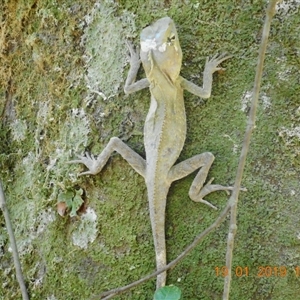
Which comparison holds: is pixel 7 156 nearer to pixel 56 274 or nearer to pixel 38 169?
pixel 38 169

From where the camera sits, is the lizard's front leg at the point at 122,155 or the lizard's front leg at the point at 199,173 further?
the lizard's front leg at the point at 122,155

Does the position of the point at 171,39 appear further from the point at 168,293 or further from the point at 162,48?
the point at 168,293

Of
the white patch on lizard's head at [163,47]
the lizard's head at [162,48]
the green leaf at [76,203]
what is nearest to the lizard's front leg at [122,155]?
the green leaf at [76,203]

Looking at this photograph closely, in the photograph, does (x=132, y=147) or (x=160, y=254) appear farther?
(x=132, y=147)

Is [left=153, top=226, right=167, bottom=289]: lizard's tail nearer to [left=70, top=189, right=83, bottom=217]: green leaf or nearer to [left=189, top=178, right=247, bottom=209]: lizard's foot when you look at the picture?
[left=189, top=178, right=247, bottom=209]: lizard's foot

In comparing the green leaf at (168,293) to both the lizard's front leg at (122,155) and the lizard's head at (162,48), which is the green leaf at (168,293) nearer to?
the lizard's front leg at (122,155)

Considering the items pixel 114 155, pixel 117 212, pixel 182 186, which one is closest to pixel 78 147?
pixel 114 155
